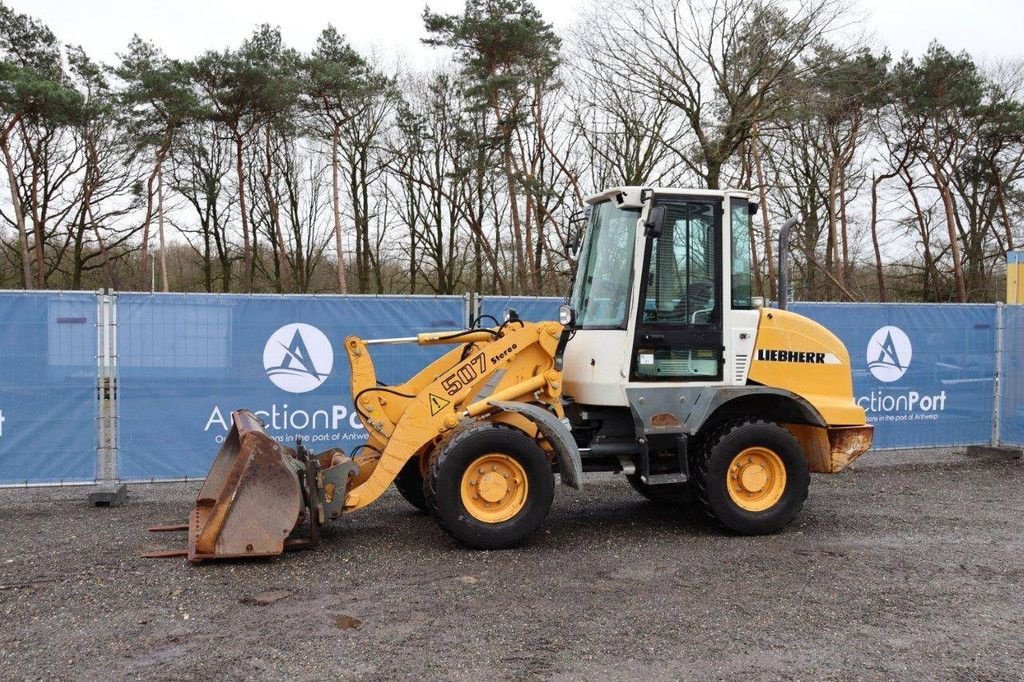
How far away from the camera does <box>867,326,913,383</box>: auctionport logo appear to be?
10.7 meters

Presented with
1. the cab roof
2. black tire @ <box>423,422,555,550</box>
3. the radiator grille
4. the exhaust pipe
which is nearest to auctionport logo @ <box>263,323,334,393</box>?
black tire @ <box>423,422,555,550</box>

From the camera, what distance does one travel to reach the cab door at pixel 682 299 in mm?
6812

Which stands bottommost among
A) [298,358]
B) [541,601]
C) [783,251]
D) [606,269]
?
[541,601]

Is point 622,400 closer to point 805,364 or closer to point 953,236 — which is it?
point 805,364

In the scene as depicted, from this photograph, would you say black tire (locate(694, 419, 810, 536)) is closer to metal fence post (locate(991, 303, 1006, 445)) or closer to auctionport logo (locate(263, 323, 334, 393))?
auctionport logo (locate(263, 323, 334, 393))

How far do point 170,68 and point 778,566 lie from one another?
2925 centimetres

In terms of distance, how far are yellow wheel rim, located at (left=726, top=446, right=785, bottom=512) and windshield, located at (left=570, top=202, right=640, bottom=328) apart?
4.92ft

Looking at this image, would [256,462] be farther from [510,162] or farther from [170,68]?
[170,68]

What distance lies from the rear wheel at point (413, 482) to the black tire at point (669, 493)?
182 centimetres

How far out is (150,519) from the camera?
7.77 metres

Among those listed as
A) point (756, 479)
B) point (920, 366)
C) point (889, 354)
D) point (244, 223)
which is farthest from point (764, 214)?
point (756, 479)

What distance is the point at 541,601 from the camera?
18.0 feet

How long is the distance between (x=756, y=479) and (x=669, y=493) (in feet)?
3.52

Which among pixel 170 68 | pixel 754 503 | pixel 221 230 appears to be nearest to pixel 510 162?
pixel 170 68
